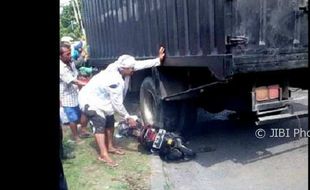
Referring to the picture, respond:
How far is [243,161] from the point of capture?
505 centimetres

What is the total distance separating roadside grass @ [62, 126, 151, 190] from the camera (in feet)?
14.5

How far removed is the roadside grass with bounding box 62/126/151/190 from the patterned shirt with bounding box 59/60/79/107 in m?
0.62

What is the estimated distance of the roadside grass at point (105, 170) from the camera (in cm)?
443

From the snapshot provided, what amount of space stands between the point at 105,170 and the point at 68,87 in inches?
65.4

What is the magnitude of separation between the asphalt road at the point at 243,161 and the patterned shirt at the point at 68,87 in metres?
1.81

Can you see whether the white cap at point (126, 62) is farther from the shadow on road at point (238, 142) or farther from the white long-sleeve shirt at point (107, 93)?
the shadow on road at point (238, 142)

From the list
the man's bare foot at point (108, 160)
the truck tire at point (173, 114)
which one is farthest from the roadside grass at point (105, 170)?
the truck tire at point (173, 114)

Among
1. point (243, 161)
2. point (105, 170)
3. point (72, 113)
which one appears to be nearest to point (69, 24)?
point (72, 113)

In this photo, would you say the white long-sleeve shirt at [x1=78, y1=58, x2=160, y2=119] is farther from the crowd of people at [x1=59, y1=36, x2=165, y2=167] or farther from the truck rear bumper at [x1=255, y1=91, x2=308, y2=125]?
the truck rear bumper at [x1=255, y1=91, x2=308, y2=125]

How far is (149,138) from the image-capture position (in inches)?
215

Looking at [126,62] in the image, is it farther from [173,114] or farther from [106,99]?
[173,114]

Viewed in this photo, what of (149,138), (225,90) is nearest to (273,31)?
(225,90)
